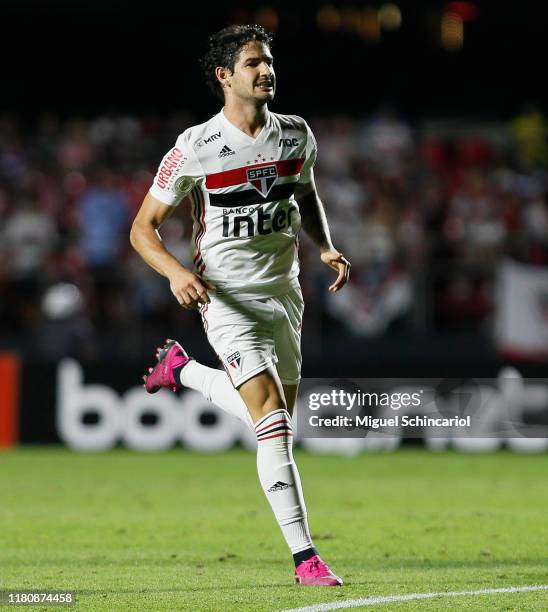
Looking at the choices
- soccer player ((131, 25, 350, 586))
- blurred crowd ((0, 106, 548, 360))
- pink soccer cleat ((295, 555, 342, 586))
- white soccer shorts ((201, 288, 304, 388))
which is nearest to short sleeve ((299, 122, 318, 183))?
soccer player ((131, 25, 350, 586))

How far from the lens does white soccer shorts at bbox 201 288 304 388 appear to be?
20.8 feet

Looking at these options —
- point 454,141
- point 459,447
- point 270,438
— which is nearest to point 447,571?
point 270,438

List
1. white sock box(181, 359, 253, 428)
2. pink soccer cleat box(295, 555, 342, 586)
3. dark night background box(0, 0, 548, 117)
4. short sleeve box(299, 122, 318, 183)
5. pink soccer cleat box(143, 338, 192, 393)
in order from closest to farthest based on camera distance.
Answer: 1. pink soccer cleat box(295, 555, 342, 586)
2. short sleeve box(299, 122, 318, 183)
3. white sock box(181, 359, 253, 428)
4. pink soccer cleat box(143, 338, 192, 393)
5. dark night background box(0, 0, 548, 117)

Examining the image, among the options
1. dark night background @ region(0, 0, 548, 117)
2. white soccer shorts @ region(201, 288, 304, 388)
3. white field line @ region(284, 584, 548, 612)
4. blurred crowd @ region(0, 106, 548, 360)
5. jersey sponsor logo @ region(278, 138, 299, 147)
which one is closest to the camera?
white field line @ region(284, 584, 548, 612)

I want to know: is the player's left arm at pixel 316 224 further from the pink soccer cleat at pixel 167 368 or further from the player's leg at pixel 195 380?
the pink soccer cleat at pixel 167 368

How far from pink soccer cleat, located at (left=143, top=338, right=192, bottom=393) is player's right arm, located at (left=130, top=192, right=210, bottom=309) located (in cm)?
99

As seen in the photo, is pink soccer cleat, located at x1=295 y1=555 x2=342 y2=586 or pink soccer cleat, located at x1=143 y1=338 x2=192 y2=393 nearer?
pink soccer cleat, located at x1=295 y1=555 x2=342 y2=586

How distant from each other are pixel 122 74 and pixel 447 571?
16202mm

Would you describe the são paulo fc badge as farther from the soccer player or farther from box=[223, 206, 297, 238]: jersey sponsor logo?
box=[223, 206, 297, 238]: jersey sponsor logo

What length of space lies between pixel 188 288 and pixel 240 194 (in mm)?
609

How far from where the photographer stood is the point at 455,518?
9273 millimetres

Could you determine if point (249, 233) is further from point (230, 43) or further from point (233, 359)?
point (230, 43)

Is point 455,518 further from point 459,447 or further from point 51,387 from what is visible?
point 51,387

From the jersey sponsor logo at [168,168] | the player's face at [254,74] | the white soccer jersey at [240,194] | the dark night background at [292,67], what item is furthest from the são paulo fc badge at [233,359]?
the dark night background at [292,67]
